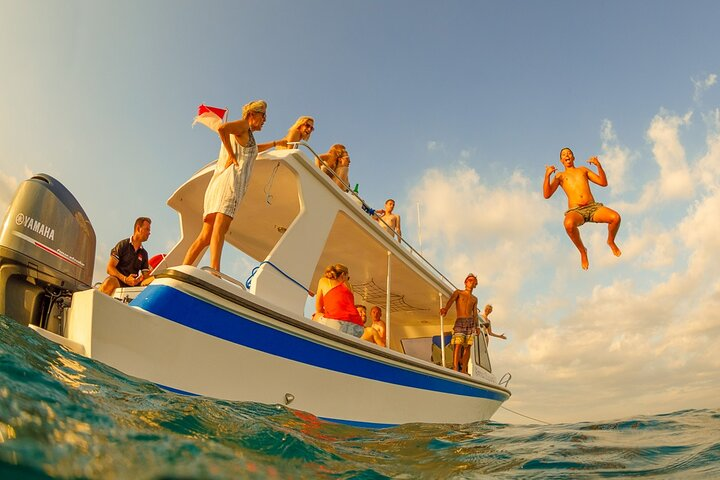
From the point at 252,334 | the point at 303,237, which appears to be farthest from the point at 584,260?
the point at 252,334

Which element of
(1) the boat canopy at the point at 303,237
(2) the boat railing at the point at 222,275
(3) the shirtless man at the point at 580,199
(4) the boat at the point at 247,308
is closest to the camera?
(4) the boat at the point at 247,308

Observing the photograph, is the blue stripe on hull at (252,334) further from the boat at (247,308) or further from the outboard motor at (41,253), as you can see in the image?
the outboard motor at (41,253)

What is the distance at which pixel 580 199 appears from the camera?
203 inches

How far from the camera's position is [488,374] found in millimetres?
8609

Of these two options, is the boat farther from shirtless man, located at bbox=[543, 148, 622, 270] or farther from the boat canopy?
shirtless man, located at bbox=[543, 148, 622, 270]

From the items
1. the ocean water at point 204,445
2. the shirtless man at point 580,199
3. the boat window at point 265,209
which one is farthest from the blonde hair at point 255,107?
the shirtless man at point 580,199

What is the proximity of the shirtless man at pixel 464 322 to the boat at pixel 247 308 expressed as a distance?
601 mm

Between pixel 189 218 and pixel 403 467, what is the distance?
434cm

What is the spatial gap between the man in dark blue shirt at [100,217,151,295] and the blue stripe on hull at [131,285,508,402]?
4.81 feet

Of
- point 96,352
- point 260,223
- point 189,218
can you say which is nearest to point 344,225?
point 260,223

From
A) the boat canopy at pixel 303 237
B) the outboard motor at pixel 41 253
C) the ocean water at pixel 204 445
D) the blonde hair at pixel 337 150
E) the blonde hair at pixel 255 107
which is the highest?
the blonde hair at pixel 337 150

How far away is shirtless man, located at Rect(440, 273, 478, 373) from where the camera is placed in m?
7.06

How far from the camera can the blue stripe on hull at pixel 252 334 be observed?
9.02 ft

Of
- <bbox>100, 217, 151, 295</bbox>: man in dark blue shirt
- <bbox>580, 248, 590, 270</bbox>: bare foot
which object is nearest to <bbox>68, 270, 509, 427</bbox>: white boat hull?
<bbox>100, 217, 151, 295</bbox>: man in dark blue shirt
